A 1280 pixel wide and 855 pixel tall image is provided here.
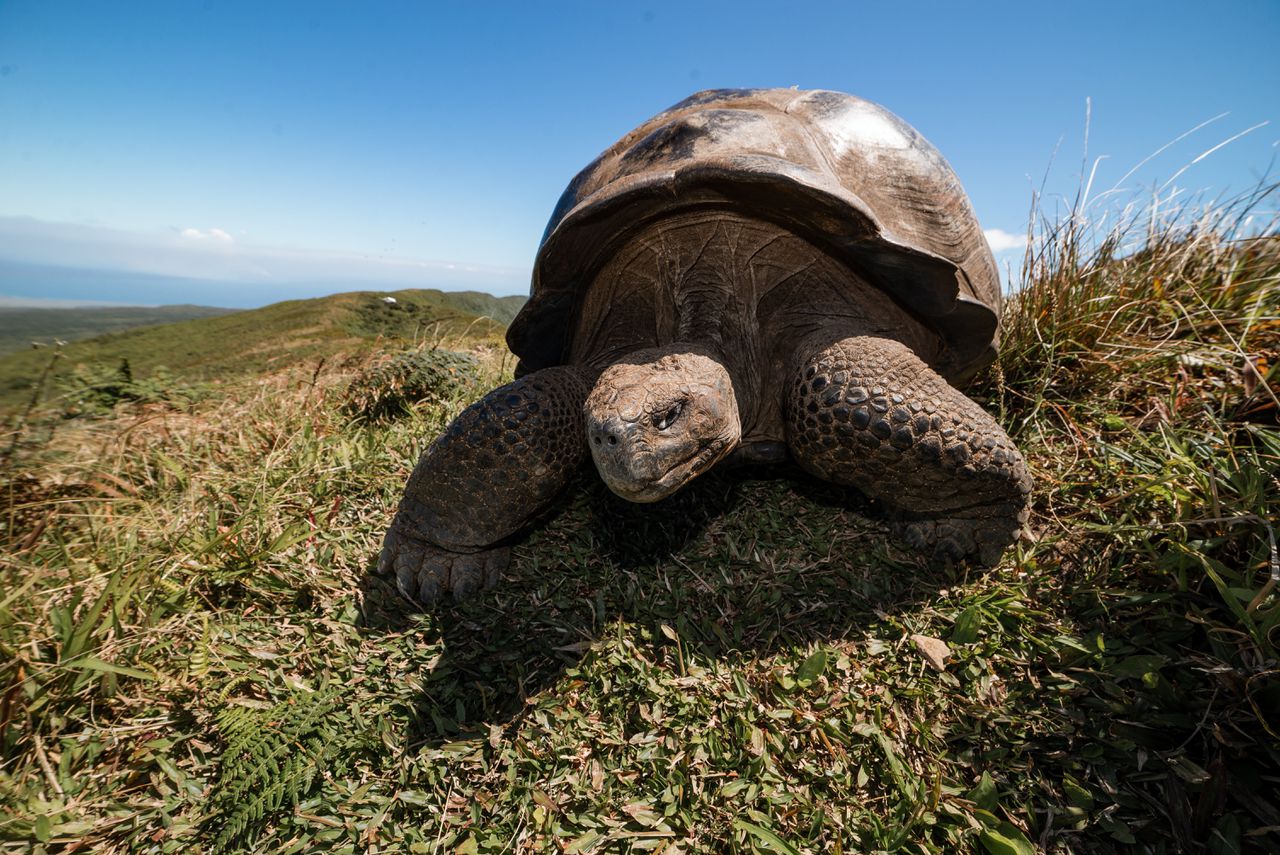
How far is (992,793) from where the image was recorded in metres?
1.67

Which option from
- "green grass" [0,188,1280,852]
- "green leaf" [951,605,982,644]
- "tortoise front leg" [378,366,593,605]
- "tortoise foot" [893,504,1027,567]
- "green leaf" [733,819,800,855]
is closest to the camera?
"green leaf" [733,819,800,855]

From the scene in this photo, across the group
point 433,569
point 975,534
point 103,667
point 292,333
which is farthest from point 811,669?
point 292,333

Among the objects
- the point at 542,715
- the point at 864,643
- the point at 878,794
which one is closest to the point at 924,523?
the point at 864,643

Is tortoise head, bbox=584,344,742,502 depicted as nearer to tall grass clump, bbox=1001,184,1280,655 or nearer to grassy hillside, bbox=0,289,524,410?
tall grass clump, bbox=1001,184,1280,655

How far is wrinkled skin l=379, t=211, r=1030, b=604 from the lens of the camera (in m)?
2.15

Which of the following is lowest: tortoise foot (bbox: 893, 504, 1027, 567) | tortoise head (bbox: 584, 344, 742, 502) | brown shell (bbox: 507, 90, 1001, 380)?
tortoise foot (bbox: 893, 504, 1027, 567)

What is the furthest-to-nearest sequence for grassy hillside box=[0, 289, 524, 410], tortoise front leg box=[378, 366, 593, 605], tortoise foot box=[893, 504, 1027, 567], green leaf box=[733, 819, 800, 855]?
1. grassy hillside box=[0, 289, 524, 410]
2. tortoise foot box=[893, 504, 1027, 567]
3. tortoise front leg box=[378, 366, 593, 605]
4. green leaf box=[733, 819, 800, 855]

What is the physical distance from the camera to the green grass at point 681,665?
1653mm

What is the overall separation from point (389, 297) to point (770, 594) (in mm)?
6581

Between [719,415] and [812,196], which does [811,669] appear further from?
[812,196]

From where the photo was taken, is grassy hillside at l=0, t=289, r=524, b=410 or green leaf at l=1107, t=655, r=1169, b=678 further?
grassy hillside at l=0, t=289, r=524, b=410

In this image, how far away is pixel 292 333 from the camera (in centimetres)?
677

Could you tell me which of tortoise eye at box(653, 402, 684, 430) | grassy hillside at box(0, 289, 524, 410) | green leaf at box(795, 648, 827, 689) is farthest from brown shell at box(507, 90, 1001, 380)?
grassy hillside at box(0, 289, 524, 410)

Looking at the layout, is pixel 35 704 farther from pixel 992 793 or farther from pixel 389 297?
pixel 389 297
